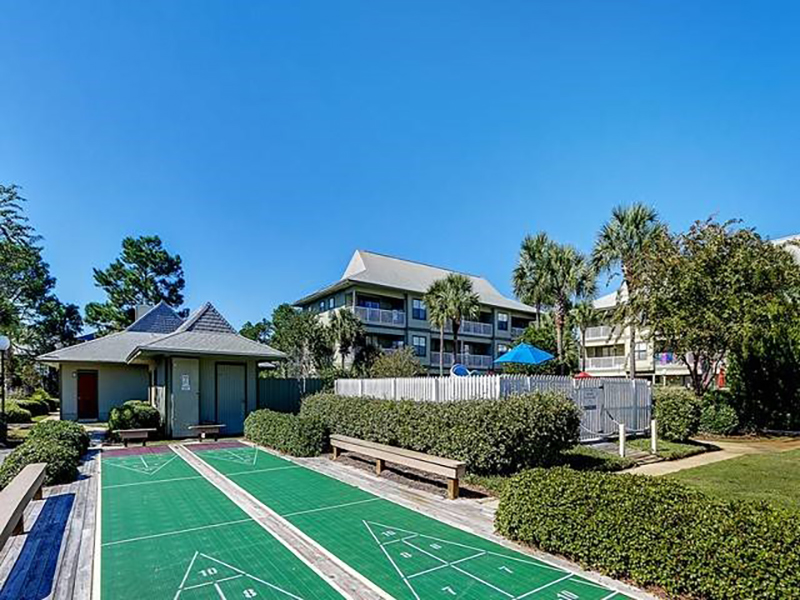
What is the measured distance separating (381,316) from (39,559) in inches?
966

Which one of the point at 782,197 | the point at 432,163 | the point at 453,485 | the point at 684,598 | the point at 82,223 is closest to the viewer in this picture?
the point at 684,598

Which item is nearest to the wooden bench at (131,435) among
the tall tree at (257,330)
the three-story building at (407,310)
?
the three-story building at (407,310)

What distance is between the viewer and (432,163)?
18875 millimetres

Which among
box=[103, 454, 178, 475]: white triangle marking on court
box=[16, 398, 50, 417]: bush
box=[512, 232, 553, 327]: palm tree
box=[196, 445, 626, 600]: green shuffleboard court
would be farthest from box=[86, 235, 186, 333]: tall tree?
box=[196, 445, 626, 600]: green shuffleboard court

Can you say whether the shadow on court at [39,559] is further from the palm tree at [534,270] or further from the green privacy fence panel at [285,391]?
the palm tree at [534,270]

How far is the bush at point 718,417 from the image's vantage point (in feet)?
55.9

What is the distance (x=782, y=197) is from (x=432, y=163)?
12767 millimetres

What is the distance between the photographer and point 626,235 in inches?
874

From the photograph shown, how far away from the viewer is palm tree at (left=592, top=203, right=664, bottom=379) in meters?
21.8

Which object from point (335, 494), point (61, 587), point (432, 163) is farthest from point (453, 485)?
point (432, 163)

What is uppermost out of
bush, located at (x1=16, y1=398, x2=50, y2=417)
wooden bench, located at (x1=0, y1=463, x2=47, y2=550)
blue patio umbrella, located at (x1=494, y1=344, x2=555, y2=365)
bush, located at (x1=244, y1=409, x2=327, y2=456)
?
blue patio umbrella, located at (x1=494, y1=344, x2=555, y2=365)

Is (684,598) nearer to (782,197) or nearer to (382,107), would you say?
(382,107)

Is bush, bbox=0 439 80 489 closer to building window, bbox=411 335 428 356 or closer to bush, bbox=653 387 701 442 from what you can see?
bush, bbox=653 387 701 442

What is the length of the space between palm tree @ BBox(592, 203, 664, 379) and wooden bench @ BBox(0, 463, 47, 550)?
21138 mm
